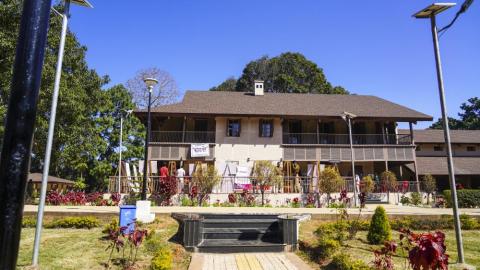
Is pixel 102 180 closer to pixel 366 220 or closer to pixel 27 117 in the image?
pixel 366 220

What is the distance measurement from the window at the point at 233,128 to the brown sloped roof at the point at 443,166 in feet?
49.1

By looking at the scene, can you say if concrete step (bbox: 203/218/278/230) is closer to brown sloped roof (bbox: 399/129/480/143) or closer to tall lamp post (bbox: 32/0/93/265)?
tall lamp post (bbox: 32/0/93/265)

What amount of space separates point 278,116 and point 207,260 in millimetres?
18028

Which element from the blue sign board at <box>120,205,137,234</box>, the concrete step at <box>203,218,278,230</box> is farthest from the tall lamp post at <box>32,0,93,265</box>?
the concrete step at <box>203,218,278,230</box>

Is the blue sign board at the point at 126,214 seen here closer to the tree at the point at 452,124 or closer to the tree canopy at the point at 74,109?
the tree canopy at the point at 74,109

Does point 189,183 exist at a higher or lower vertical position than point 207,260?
higher

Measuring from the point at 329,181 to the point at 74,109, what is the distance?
16.5 meters

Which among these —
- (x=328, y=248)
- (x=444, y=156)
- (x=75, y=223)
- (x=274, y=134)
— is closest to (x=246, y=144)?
(x=274, y=134)

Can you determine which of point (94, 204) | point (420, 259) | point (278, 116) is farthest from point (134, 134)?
point (420, 259)

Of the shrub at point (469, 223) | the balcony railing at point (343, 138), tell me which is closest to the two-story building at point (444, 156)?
the balcony railing at point (343, 138)

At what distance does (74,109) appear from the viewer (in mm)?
22938

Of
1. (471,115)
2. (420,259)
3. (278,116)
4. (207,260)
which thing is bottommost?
(207,260)

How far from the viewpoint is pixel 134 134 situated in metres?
36.9

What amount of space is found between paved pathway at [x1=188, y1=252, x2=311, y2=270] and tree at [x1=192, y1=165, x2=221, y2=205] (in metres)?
8.77
